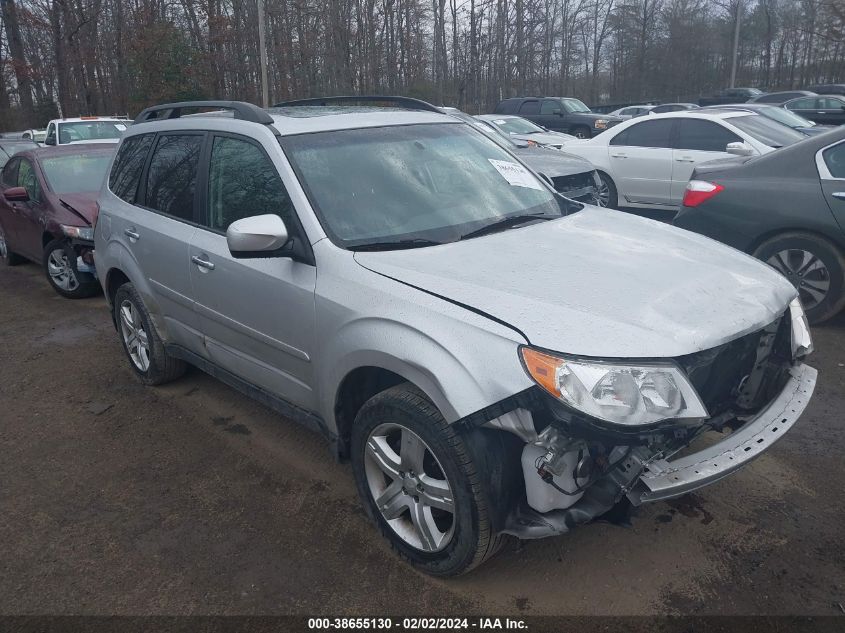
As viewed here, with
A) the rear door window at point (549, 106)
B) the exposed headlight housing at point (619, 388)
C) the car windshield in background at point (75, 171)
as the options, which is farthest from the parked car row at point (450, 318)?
the rear door window at point (549, 106)

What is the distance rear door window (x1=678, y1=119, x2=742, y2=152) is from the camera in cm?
877

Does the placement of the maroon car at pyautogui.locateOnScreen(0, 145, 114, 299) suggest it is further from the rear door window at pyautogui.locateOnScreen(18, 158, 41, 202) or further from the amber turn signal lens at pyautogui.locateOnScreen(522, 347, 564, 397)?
the amber turn signal lens at pyautogui.locateOnScreen(522, 347, 564, 397)

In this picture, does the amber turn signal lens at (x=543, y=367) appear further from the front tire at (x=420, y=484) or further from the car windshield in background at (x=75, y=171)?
the car windshield in background at (x=75, y=171)

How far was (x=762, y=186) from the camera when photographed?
5688 millimetres

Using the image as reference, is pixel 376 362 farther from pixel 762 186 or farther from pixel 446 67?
pixel 446 67

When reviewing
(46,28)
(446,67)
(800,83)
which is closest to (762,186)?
(46,28)

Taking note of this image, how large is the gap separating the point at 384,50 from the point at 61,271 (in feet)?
94.6

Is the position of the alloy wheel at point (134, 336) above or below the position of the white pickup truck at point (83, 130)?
below

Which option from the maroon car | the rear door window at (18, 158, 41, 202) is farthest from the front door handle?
the rear door window at (18, 158, 41, 202)

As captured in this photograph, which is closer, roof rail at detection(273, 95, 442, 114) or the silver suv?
the silver suv

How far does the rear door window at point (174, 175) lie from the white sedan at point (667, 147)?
6.48 m

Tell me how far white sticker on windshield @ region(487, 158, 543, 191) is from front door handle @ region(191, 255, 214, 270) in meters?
1.68

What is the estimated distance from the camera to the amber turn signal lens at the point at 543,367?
2383mm

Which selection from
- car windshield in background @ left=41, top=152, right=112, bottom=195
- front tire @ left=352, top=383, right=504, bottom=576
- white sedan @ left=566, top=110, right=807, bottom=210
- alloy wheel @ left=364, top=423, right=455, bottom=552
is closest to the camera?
front tire @ left=352, top=383, right=504, bottom=576
